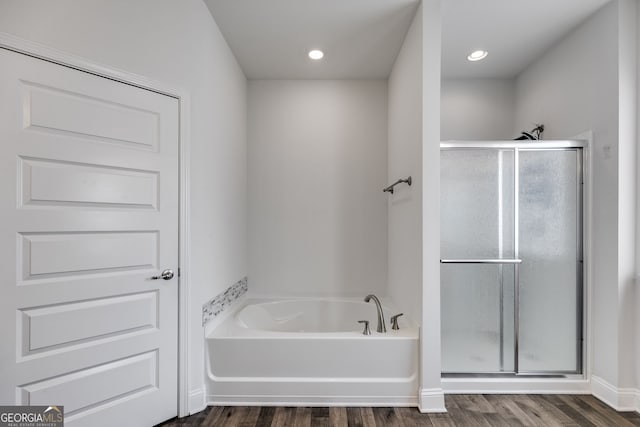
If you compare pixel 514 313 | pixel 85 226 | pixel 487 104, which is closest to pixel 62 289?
A: pixel 85 226

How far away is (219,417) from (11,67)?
208 cm

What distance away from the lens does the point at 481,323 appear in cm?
222

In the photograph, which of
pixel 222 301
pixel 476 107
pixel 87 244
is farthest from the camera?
pixel 476 107

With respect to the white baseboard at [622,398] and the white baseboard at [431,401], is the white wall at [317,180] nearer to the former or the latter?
the white baseboard at [431,401]

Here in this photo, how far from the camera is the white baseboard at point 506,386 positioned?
218 centimetres

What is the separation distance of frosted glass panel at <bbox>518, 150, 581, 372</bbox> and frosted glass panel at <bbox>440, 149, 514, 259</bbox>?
124 mm

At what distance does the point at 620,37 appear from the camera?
77.4 inches

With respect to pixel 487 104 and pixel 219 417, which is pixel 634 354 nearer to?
pixel 487 104

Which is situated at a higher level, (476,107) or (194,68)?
(476,107)

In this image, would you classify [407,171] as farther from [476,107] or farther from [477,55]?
[476,107]

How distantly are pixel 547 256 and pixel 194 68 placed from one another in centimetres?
269

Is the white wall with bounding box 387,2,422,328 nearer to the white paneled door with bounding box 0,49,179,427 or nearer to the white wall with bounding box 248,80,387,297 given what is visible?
the white wall with bounding box 248,80,387,297

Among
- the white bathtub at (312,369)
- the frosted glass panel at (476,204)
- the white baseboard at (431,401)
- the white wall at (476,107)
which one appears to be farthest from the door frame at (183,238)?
the white wall at (476,107)

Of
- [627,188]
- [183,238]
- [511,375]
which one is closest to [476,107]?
[627,188]
